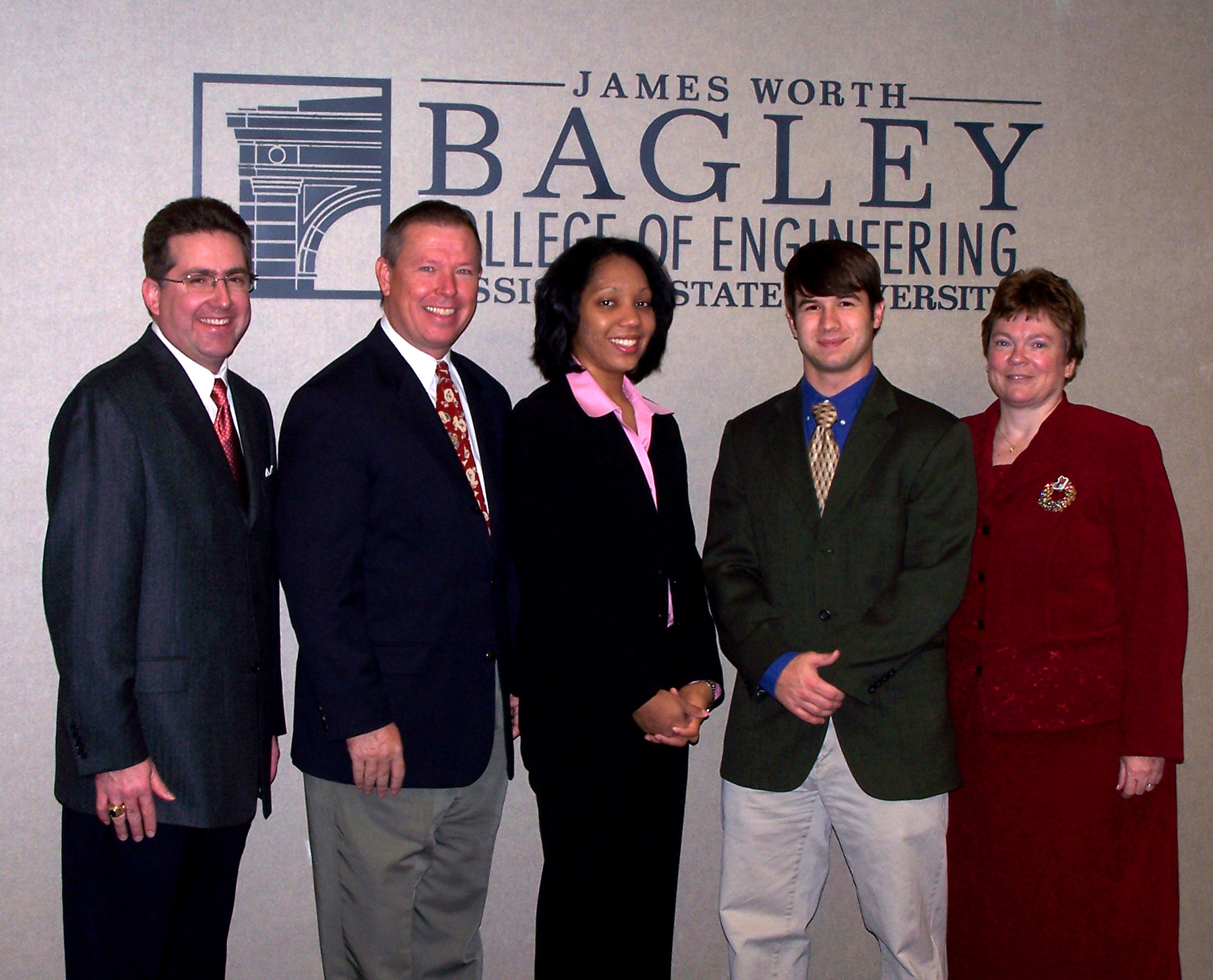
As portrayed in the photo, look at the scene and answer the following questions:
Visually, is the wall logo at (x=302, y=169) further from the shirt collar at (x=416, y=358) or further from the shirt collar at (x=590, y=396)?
the shirt collar at (x=590, y=396)

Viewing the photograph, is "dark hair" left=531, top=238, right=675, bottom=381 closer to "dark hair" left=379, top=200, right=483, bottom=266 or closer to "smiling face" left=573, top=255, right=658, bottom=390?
"smiling face" left=573, top=255, right=658, bottom=390

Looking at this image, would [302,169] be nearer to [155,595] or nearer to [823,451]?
[155,595]

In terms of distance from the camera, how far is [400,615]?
210 centimetres

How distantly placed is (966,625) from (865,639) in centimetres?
36

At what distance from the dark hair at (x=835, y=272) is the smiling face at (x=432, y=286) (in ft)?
2.37

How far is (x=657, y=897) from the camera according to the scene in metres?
2.31

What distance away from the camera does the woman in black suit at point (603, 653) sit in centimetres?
217

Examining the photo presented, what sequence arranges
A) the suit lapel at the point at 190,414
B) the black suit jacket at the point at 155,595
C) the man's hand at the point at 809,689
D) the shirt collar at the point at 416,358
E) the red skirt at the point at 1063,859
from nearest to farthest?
the black suit jacket at the point at 155,595, the suit lapel at the point at 190,414, the man's hand at the point at 809,689, the shirt collar at the point at 416,358, the red skirt at the point at 1063,859

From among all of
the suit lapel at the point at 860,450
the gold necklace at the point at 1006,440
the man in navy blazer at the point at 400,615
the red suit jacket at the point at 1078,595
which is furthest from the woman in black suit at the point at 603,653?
the gold necklace at the point at 1006,440

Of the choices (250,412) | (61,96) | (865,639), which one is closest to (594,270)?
(250,412)

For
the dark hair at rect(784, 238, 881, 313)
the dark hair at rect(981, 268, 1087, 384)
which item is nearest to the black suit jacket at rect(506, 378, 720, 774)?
the dark hair at rect(784, 238, 881, 313)

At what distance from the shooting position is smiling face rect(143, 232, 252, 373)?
205 centimetres

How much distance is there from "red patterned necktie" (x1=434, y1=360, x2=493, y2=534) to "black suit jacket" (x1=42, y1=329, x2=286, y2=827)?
0.43 meters

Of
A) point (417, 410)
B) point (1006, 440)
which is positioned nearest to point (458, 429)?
point (417, 410)
